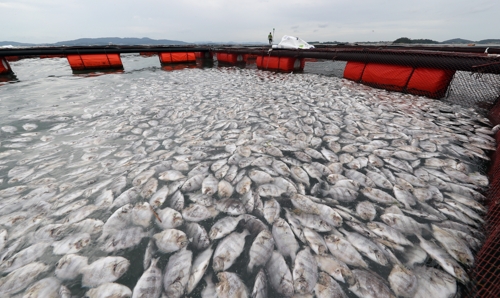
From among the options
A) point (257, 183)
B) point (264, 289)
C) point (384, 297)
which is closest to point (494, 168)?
point (384, 297)

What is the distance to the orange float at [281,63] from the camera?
1347cm

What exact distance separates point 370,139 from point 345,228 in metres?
2.63

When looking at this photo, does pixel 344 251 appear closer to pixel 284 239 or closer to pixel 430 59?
pixel 284 239

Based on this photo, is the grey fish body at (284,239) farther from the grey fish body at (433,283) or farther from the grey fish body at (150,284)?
the grey fish body at (150,284)

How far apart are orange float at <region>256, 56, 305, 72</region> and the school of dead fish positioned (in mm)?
9810

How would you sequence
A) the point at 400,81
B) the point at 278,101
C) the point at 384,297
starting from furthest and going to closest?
the point at 400,81 < the point at 278,101 < the point at 384,297

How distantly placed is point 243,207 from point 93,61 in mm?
17110

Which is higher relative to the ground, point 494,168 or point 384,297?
point 494,168

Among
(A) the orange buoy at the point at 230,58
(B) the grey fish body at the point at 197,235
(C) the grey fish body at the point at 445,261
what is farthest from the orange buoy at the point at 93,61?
(C) the grey fish body at the point at 445,261

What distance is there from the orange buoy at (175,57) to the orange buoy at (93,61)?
3.61 m

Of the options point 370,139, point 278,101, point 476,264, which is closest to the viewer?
point 476,264

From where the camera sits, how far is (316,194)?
2809 mm

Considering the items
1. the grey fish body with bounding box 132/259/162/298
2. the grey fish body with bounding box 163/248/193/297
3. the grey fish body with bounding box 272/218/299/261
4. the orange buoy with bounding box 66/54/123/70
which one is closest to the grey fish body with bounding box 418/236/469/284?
the grey fish body with bounding box 272/218/299/261

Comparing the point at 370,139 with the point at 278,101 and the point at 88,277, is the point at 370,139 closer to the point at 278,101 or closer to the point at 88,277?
the point at 278,101
